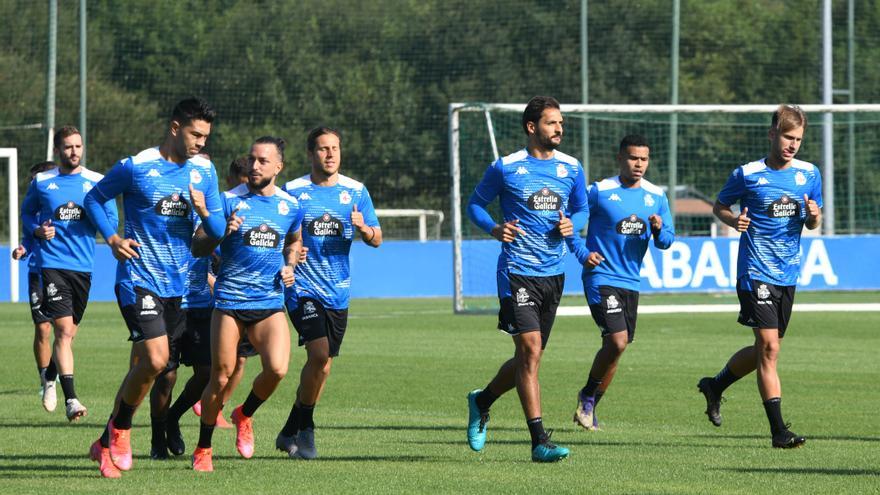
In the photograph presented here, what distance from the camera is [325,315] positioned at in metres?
9.75

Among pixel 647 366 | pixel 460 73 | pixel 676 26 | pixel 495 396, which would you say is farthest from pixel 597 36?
pixel 495 396

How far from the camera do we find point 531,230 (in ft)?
31.6

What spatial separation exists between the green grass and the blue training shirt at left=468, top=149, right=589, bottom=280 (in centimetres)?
119

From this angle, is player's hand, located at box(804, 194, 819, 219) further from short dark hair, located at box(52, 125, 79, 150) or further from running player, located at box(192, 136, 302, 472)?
short dark hair, located at box(52, 125, 79, 150)

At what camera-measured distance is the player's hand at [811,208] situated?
33.8 feet

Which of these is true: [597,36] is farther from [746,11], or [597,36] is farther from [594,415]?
[594,415]

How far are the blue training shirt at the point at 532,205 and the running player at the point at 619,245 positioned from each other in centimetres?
167

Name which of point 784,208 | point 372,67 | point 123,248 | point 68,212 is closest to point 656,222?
point 784,208

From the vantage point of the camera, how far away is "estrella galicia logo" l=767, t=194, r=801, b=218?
10.5 meters

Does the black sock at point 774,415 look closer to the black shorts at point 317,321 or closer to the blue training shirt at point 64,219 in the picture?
the black shorts at point 317,321

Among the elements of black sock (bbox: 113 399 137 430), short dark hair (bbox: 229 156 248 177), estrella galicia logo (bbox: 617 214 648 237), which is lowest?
black sock (bbox: 113 399 137 430)

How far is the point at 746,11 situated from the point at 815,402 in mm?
47008

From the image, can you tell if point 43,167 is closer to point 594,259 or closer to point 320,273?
point 320,273

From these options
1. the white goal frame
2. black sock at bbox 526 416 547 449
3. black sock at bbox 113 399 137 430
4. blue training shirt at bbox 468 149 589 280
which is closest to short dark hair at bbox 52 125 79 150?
black sock at bbox 113 399 137 430
